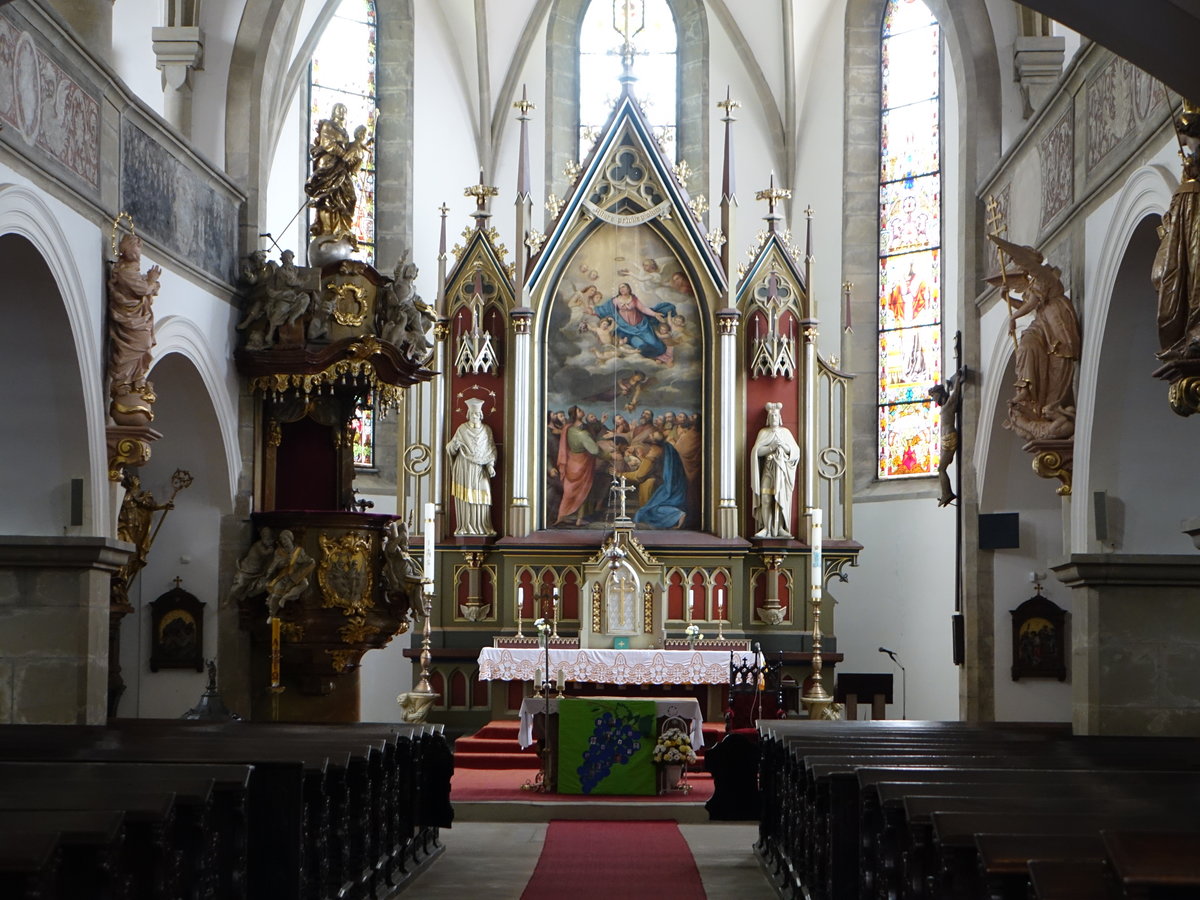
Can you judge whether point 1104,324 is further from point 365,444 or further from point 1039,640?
point 365,444

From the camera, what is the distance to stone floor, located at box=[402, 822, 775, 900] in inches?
365

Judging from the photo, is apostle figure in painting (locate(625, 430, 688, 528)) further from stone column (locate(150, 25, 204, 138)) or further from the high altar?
stone column (locate(150, 25, 204, 138))

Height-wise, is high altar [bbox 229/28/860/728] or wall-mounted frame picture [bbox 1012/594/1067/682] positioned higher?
high altar [bbox 229/28/860/728]

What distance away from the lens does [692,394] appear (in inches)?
740

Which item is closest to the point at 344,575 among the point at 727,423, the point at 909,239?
the point at 727,423

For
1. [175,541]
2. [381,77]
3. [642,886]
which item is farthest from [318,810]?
[381,77]

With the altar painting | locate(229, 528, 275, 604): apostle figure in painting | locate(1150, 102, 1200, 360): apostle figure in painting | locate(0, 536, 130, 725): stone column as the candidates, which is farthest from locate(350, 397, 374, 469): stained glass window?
locate(1150, 102, 1200, 360): apostle figure in painting

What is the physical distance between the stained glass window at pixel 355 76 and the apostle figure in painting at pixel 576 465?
4.18 m

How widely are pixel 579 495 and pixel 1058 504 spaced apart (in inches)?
237

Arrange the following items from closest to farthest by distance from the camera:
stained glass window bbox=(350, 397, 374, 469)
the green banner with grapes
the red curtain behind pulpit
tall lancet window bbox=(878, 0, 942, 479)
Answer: the green banner with grapes, the red curtain behind pulpit, tall lancet window bbox=(878, 0, 942, 479), stained glass window bbox=(350, 397, 374, 469)

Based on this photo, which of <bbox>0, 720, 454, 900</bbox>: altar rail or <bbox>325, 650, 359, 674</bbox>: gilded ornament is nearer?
<bbox>0, 720, 454, 900</bbox>: altar rail

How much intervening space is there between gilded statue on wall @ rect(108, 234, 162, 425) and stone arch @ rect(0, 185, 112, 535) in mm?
122

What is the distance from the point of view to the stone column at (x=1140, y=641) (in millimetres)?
10906

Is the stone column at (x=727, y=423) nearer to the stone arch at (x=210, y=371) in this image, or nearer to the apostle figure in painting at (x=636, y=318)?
the apostle figure in painting at (x=636, y=318)
